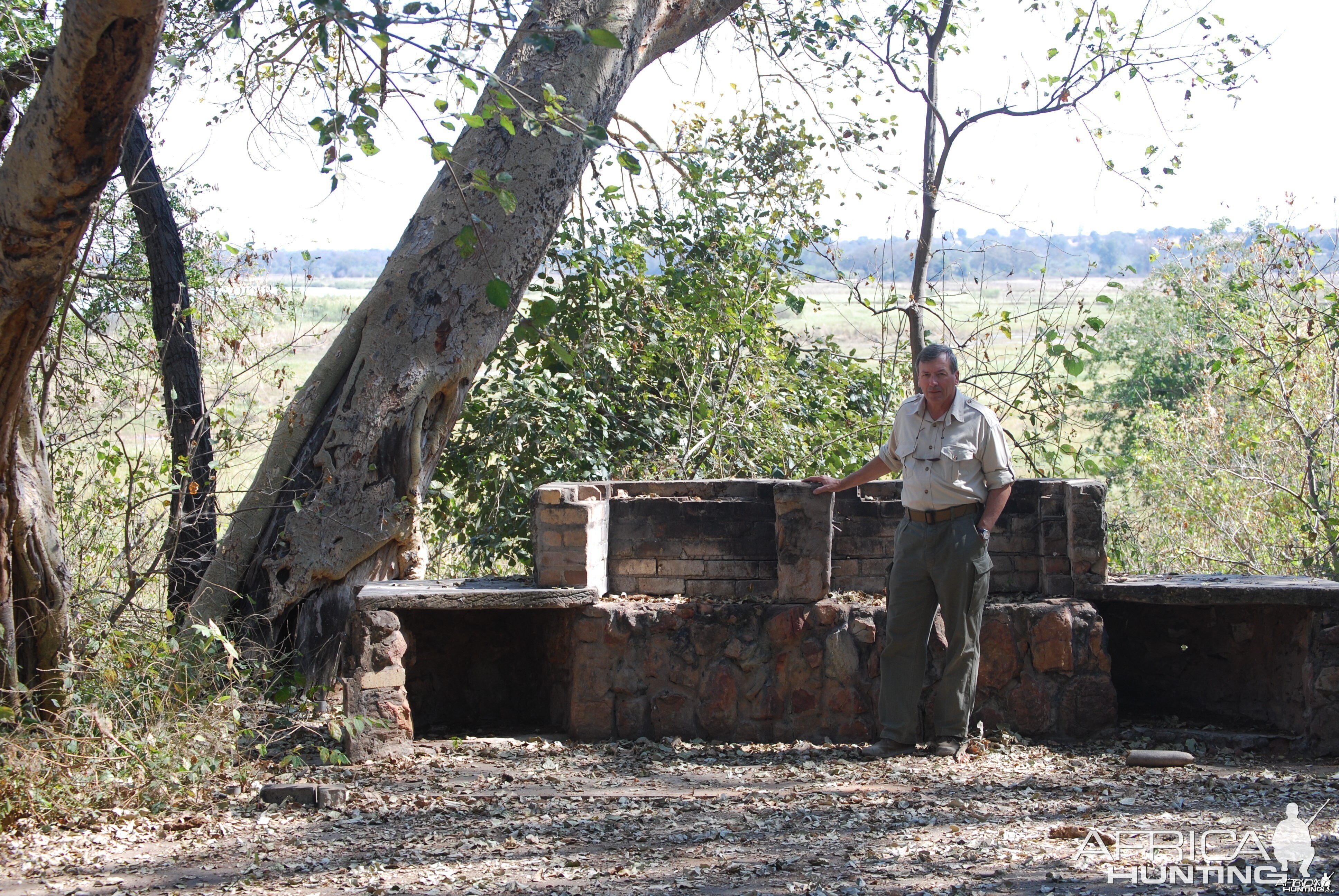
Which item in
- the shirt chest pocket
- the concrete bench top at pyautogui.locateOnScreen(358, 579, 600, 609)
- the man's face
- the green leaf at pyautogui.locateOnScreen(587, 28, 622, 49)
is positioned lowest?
the concrete bench top at pyautogui.locateOnScreen(358, 579, 600, 609)

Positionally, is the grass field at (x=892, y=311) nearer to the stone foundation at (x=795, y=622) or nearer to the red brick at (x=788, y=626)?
the stone foundation at (x=795, y=622)

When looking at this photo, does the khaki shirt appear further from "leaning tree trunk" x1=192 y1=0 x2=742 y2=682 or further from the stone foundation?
"leaning tree trunk" x1=192 y1=0 x2=742 y2=682

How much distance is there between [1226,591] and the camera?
16.3 feet

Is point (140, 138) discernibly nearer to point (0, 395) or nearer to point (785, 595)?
point (0, 395)

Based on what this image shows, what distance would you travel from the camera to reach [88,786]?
3.99 metres

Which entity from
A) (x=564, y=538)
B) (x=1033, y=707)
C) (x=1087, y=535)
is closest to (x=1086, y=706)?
(x=1033, y=707)

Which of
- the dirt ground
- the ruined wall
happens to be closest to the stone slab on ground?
the dirt ground

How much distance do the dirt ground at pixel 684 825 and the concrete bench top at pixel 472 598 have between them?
691 millimetres

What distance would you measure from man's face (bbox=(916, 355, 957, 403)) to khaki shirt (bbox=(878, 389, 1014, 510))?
2.7 inches

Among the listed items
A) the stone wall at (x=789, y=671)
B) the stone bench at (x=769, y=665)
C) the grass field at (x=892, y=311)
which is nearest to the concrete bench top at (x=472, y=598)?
the stone bench at (x=769, y=665)

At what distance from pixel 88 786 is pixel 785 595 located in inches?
124

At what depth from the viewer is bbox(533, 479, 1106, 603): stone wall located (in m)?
5.06

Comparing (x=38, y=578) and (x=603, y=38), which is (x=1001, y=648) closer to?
(x=603, y=38)

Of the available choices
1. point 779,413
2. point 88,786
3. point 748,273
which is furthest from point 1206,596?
point 88,786
